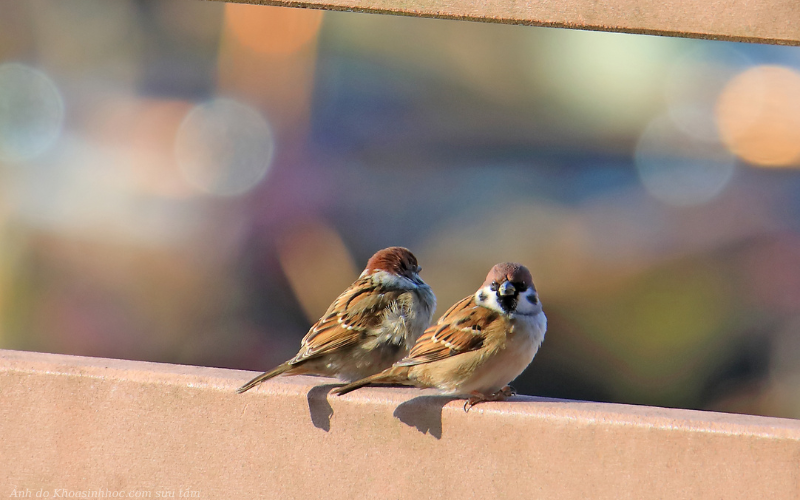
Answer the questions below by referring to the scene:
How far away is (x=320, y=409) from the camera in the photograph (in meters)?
2.25

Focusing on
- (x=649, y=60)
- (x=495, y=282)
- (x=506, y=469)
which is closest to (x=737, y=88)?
(x=649, y=60)

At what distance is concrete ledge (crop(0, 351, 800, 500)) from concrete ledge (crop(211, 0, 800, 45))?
1.22 m

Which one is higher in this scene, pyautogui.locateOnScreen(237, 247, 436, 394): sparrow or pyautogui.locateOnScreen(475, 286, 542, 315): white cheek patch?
pyautogui.locateOnScreen(475, 286, 542, 315): white cheek patch

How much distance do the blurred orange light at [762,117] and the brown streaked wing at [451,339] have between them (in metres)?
1.71

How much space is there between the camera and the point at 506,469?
2074mm

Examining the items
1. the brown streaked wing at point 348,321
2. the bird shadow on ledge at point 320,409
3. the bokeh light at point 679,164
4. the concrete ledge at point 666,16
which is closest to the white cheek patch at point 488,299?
the brown streaked wing at point 348,321

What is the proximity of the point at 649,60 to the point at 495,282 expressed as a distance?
167 cm

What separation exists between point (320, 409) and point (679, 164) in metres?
2.02

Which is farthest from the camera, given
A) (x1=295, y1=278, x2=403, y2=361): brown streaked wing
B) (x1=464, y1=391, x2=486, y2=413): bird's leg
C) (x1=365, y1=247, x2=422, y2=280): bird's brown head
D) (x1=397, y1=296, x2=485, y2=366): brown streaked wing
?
(x1=365, y1=247, x2=422, y2=280): bird's brown head

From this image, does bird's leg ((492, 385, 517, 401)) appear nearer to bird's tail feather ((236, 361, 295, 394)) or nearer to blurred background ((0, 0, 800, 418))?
bird's tail feather ((236, 361, 295, 394))

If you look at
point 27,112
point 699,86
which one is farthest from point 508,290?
point 27,112

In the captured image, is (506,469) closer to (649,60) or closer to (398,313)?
(398,313)

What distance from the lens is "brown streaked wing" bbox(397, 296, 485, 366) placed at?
2.23 meters

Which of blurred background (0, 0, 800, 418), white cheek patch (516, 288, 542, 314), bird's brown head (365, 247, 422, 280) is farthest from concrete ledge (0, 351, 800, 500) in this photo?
blurred background (0, 0, 800, 418)
